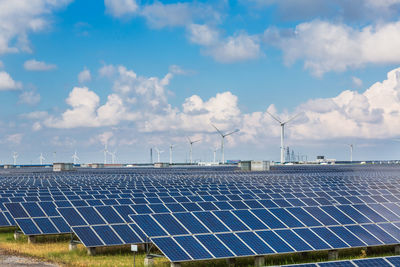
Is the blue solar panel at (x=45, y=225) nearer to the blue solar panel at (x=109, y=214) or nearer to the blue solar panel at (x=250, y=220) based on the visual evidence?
the blue solar panel at (x=109, y=214)

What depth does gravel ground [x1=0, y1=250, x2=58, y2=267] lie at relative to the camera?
88.1 feet

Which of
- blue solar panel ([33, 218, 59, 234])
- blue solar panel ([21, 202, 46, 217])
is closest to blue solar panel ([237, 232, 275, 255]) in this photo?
blue solar panel ([33, 218, 59, 234])

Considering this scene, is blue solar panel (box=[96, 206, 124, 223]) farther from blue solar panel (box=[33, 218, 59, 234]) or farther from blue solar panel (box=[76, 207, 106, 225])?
blue solar panel (box=[33, 218, 59, 234])

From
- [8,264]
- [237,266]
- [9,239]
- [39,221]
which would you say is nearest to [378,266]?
[237,266]

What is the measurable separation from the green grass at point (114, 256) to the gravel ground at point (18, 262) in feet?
2.19

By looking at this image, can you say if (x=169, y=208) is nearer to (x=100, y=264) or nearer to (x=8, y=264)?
(x=100, y=264)

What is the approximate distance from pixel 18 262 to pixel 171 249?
8.94 meters

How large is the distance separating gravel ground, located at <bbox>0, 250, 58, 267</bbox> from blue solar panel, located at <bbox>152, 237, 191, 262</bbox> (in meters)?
6.31

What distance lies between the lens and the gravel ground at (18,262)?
1057 inches

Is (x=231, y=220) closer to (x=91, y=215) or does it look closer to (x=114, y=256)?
(x=114, y=256)

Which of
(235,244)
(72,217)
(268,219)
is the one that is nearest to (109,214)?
(72,217)

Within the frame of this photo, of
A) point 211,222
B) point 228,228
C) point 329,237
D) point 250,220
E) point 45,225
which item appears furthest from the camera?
point 45,225

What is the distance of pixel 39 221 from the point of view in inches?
1364

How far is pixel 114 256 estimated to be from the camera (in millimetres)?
29344
